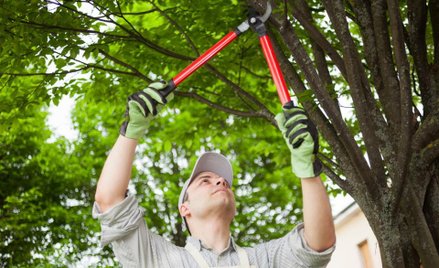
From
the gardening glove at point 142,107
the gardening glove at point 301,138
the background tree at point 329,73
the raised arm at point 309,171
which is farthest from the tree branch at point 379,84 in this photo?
the gardening glove at point 142,107

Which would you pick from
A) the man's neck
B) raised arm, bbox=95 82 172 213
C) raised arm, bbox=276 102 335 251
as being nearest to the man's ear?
the man's neck

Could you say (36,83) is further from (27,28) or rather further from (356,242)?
(356,242)

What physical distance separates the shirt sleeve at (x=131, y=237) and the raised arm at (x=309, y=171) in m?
0.63

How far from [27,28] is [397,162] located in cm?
283

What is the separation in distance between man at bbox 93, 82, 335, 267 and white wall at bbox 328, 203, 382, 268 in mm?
12585

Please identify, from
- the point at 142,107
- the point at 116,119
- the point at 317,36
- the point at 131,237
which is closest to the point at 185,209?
the point at 131,237

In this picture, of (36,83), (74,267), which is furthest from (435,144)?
(74,267)

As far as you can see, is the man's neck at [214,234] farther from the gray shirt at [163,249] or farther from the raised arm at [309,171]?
the raised arm at [309,171]

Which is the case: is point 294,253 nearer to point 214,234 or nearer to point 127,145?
point 214,234

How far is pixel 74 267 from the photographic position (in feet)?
47.0

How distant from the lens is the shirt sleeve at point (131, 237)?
9.27ft

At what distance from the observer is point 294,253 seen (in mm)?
2920

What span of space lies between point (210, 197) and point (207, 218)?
0.10 metres

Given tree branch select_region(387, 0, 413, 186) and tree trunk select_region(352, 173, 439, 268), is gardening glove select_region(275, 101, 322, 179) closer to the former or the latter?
tree branch select_region(387, 0, 413, 186)
